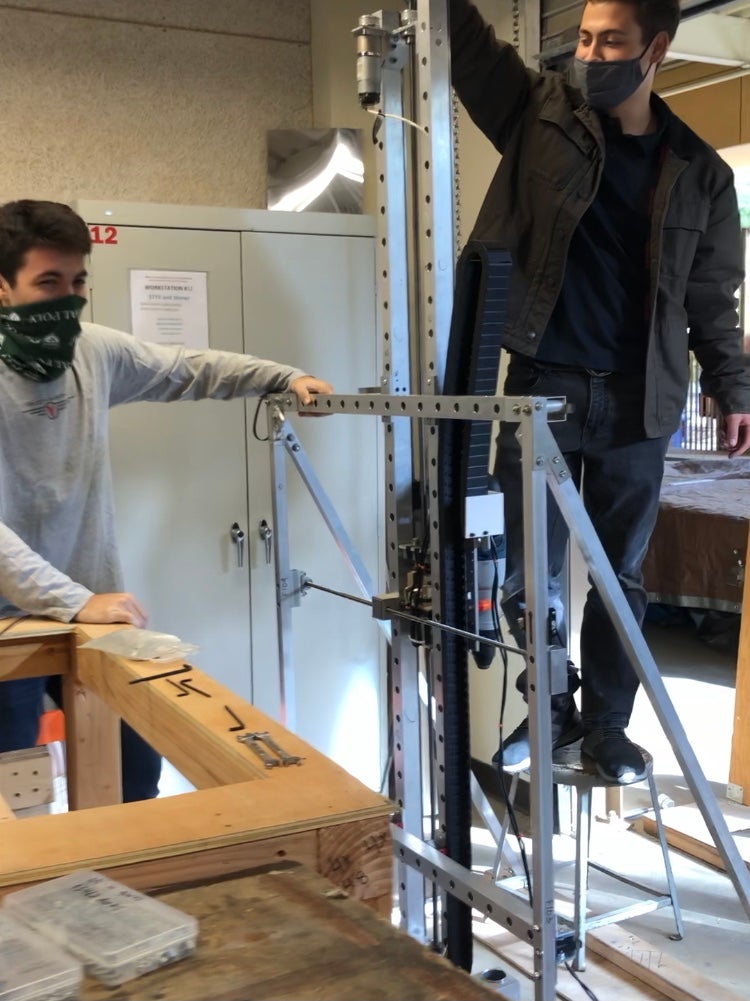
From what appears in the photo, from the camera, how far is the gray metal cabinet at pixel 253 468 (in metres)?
3.12

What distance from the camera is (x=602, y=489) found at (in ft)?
7.50

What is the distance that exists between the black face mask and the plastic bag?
1.34 metres

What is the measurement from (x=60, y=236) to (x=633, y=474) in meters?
1.28

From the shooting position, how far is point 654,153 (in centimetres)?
222

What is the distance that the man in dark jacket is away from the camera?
211cm

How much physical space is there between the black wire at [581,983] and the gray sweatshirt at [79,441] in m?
1.45

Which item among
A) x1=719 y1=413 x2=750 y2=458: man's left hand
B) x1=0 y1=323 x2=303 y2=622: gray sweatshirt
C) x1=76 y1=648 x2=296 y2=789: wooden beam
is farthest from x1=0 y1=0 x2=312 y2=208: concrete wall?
x1=76 y1=648 x2=296 y2=789: wooden beam

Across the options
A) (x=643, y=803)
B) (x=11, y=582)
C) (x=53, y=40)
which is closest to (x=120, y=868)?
(x=11, y=582)

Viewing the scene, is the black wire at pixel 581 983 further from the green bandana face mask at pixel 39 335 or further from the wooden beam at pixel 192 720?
the green bandana face mask at pixel 39 335

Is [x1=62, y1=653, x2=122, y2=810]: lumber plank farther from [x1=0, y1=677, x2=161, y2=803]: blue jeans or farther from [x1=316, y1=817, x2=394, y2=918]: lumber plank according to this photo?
[x1=316, y1=817, x2=394, y2=918]: lumber plank

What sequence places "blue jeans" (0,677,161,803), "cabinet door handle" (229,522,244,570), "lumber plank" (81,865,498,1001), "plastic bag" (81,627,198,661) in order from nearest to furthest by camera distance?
"lumber plank" (81,865,498,1001) < "plastic bag" (81,627,198,661) < "blue jeans" (0,677,161,803) < "cabinet door handle" (229,522,244,570)

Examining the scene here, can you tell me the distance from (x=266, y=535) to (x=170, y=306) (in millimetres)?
768

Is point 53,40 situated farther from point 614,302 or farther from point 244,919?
point 244,919

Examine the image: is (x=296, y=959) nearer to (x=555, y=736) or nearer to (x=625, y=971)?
(x=555, y=736)
